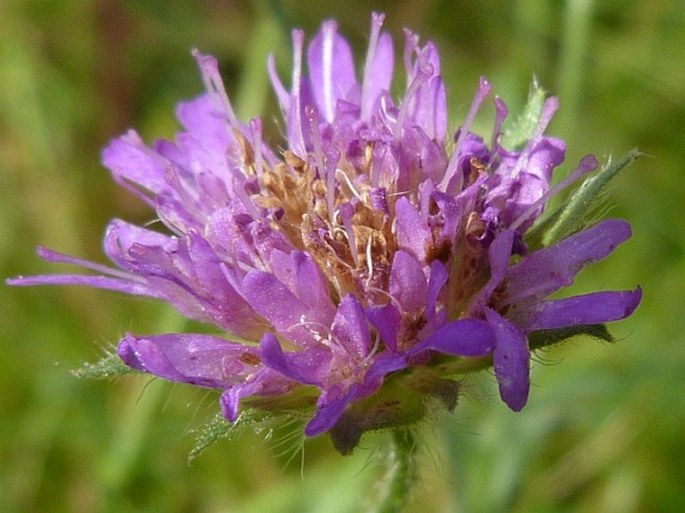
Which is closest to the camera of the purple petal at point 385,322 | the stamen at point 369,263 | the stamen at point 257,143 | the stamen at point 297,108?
the purple petal at point 385,322

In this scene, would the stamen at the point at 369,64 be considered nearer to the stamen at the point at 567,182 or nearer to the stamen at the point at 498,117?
the stamen at the point at 498,117

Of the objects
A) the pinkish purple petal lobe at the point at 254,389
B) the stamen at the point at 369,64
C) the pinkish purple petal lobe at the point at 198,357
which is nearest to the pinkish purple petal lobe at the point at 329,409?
the pinkish purple petal lobe at the point at 254,389

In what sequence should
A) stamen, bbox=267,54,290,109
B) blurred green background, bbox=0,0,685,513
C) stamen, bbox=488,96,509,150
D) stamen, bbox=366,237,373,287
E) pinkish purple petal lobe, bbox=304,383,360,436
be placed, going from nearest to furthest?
pinkish purple petal lobe, bbox=304,383,360,436
stamen, bbox=366,237,373,287
stamen, bbox=488,96,509,150
stamen, bbox=267,54,290,109
blurred green background, bbox=0,0,685,513

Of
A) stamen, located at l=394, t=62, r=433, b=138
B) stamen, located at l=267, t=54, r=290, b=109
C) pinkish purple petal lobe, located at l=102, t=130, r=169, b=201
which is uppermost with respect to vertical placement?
stamen, located at l=394, t=62, r=433, b=138

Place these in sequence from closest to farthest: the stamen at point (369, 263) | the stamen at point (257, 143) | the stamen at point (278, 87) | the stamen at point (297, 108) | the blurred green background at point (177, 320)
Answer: the stamen at point (369, 263)
the stamen at point (257, 143)
the stamen at point (297, 108)
the stamen at point (278, 87)
the blurred green background at point (177, 320)

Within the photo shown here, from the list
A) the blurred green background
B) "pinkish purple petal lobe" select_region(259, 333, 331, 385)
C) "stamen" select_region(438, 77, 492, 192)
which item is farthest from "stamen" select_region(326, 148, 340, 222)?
the blurred green background

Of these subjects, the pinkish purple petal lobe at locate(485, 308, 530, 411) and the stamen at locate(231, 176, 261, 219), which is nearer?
the pinkish purple petal lobe at locate(485, 308, 530, 411)

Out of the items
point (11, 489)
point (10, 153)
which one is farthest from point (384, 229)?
point (10, 153)

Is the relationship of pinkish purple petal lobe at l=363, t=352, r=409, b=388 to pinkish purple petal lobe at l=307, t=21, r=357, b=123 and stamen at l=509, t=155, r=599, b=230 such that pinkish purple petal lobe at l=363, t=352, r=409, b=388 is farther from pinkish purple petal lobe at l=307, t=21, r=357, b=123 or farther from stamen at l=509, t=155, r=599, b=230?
pinkish purple petal lobe at l=307, t=21, r=357, b=123
